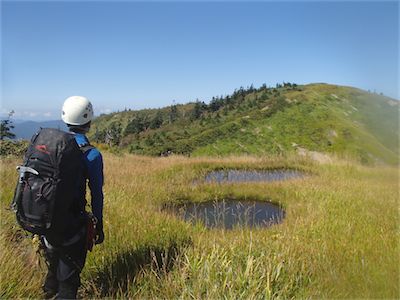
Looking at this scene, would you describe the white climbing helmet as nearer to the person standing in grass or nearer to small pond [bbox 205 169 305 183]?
the person standing in grass

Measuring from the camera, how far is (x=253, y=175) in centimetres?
1702

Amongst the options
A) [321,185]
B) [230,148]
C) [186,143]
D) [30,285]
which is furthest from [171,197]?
[186,143]

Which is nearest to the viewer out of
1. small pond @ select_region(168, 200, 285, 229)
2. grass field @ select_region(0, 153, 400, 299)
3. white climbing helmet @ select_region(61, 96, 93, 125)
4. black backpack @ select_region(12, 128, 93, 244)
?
black backpack @ select_region(12, 128, 93, 244)

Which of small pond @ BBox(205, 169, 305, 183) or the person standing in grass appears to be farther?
small pond @ BBox(205, 169, 305, 183)

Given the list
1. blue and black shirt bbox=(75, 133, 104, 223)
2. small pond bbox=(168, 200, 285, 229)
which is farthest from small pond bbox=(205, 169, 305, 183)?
blue and black shirt bbox=(75, 133, 104, 223)

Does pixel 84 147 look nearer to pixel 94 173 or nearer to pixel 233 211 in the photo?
pixel 94 173

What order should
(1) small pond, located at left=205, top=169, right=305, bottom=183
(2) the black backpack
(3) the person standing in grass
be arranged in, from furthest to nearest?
(1) small pond, located at left=205, top=169, right=305, bottom=183 < (3) the person standing in grass < (2) the black backpack

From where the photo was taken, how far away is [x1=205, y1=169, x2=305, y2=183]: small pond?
16.0 m

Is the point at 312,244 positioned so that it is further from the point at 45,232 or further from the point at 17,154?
the point at 17,154

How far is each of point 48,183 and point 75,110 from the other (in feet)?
3.16

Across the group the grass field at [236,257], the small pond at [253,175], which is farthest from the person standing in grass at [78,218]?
the small pond at [253,175]

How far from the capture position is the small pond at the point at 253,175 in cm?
1597

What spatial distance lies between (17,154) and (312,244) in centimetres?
1357

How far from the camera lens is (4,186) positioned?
795 centimetres
